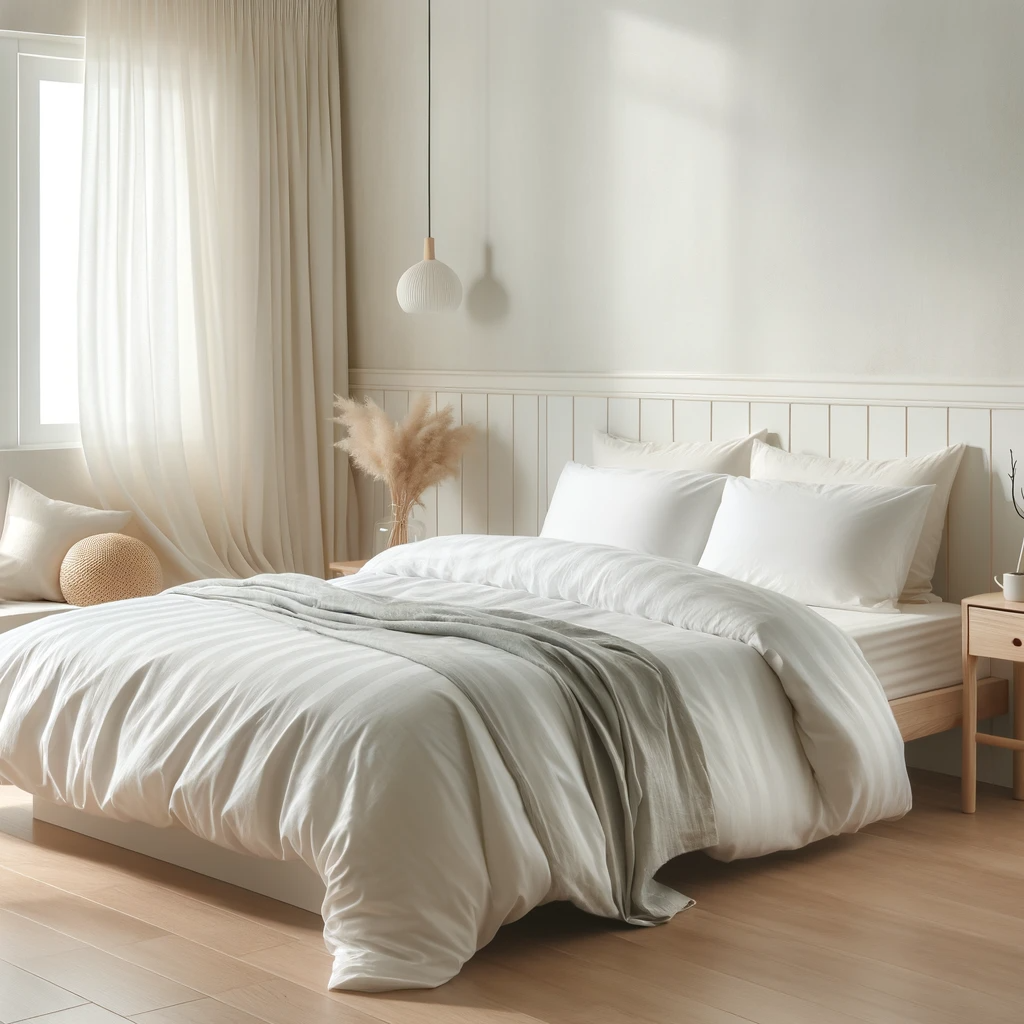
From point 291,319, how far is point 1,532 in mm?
1451

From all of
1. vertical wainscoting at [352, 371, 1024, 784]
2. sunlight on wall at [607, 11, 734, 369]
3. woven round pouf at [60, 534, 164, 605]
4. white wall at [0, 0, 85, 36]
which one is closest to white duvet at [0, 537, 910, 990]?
vertical wainscoting at [352, 371, 1024, 784]

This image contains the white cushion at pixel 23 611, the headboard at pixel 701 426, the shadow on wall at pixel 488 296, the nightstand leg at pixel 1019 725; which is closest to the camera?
the nightstand leg at pixel 1019 725

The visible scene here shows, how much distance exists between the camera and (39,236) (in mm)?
5328

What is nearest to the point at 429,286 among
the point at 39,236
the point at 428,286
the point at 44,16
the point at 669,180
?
the point at 428,286

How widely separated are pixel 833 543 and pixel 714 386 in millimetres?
932

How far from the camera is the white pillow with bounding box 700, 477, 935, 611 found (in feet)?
13.1

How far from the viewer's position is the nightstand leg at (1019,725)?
3.96m

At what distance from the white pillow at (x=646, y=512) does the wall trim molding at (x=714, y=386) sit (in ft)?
1.24

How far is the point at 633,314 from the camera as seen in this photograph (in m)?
A: 5.04

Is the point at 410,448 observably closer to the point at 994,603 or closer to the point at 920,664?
the point at 920,664

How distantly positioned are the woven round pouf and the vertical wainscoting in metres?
1.28

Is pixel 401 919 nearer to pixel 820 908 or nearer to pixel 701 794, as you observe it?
pixel 701 794

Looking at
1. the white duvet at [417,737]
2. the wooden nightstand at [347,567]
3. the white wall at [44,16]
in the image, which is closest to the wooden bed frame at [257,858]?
the white duvet at [417,737]

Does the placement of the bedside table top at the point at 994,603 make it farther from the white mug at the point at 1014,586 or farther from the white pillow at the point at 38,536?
the white pillow at the point at 38,536
